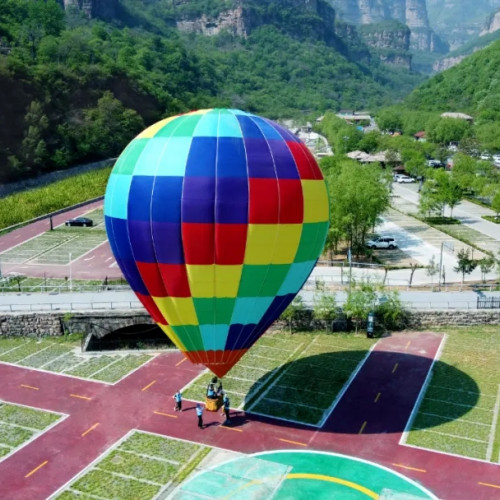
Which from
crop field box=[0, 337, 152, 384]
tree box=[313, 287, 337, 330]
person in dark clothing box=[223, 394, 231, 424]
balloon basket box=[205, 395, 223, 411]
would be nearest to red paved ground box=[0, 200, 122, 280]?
crop field box=[0, 337, 152, 384]

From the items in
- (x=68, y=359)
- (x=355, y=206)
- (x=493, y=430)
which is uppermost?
(x=355, y=206)

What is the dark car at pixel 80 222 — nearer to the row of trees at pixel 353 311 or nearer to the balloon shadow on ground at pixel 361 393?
the row of trees at pixel 353 311

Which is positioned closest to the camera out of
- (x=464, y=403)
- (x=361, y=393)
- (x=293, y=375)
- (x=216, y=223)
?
(x=216, y=223)

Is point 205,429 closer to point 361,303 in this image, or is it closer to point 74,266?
point 361,303

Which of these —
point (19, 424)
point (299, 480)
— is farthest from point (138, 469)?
point (19, 424)

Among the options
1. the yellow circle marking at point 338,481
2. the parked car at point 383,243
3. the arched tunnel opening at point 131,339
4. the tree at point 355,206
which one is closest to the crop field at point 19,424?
the arched tunnel opening at point 131,339

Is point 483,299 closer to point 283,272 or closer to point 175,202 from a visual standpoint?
point 283,272

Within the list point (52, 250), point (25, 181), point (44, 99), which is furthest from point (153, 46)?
point (52, 250)
